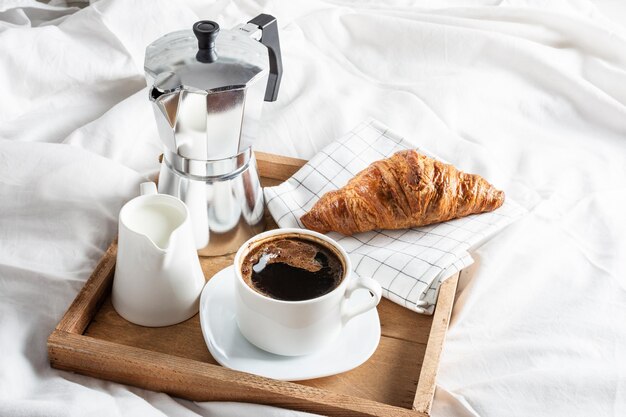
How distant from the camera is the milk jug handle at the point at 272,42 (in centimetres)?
Result: 94

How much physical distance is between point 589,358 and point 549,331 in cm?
5

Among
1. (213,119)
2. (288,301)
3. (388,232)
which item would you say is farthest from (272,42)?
(288,301)

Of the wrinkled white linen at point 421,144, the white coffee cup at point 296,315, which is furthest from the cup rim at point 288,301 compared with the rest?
the wrinkled white linen at point 421,144

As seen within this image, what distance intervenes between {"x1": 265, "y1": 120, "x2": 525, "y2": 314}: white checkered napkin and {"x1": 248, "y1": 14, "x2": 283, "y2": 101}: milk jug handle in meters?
0.12

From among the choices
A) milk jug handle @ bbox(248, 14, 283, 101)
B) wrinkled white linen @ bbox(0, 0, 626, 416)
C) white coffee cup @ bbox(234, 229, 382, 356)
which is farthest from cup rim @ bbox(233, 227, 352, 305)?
milk jug handle @ bbox(248, 14, 283, 101)

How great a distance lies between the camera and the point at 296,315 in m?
0.73

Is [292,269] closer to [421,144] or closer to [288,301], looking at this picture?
[288,301]

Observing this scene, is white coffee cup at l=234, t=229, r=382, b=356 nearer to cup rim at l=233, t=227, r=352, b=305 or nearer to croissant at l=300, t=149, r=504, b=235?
cup rim at l=233, t=227, r=352, b=305

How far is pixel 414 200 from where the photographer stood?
3.00ft

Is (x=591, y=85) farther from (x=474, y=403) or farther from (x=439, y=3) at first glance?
(x=474, y=403)

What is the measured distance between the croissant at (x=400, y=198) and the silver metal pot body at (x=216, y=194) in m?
0.08

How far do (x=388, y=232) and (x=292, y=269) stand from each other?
0.69 feet

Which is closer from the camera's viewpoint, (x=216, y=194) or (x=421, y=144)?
(x=216, y=194)

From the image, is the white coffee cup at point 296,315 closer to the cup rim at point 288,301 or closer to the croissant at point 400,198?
the cup rim at point 288,301
